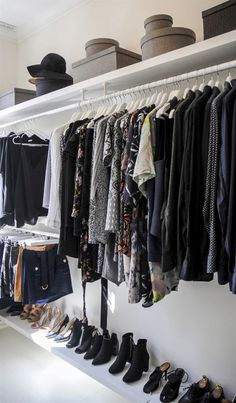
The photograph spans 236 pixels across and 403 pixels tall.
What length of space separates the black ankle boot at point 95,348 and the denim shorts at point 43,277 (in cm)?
46

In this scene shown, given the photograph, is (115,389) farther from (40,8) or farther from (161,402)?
(40,8)

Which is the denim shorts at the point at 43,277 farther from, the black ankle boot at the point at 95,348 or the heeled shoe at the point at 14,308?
the heeled shoe at the point at 14,308

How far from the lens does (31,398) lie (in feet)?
7.15

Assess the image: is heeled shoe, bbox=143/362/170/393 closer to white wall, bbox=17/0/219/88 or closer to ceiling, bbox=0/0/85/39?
white wall, bbox=17/0/219/88

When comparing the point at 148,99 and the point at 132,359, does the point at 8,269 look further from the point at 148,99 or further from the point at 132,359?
the point at 148,99

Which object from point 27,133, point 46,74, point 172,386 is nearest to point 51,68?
point 46,74

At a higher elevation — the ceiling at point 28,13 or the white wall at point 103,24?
the ceiling at point 28,13

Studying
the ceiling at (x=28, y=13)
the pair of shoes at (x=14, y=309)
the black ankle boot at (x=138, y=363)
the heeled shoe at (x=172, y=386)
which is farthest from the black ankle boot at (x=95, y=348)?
the ceiling at (x=28, y=13)

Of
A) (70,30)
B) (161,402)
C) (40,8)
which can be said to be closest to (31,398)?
(161,402)

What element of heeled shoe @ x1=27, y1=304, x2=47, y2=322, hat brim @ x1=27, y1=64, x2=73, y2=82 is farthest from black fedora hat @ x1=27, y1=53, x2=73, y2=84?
heeled shoe @ x1=27, y1=304, x2=47, y2=322

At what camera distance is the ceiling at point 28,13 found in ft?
9.12

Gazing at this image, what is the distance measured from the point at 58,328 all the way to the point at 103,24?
228 centimetres

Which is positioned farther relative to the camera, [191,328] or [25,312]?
[25,312]

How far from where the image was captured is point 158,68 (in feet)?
5.60
